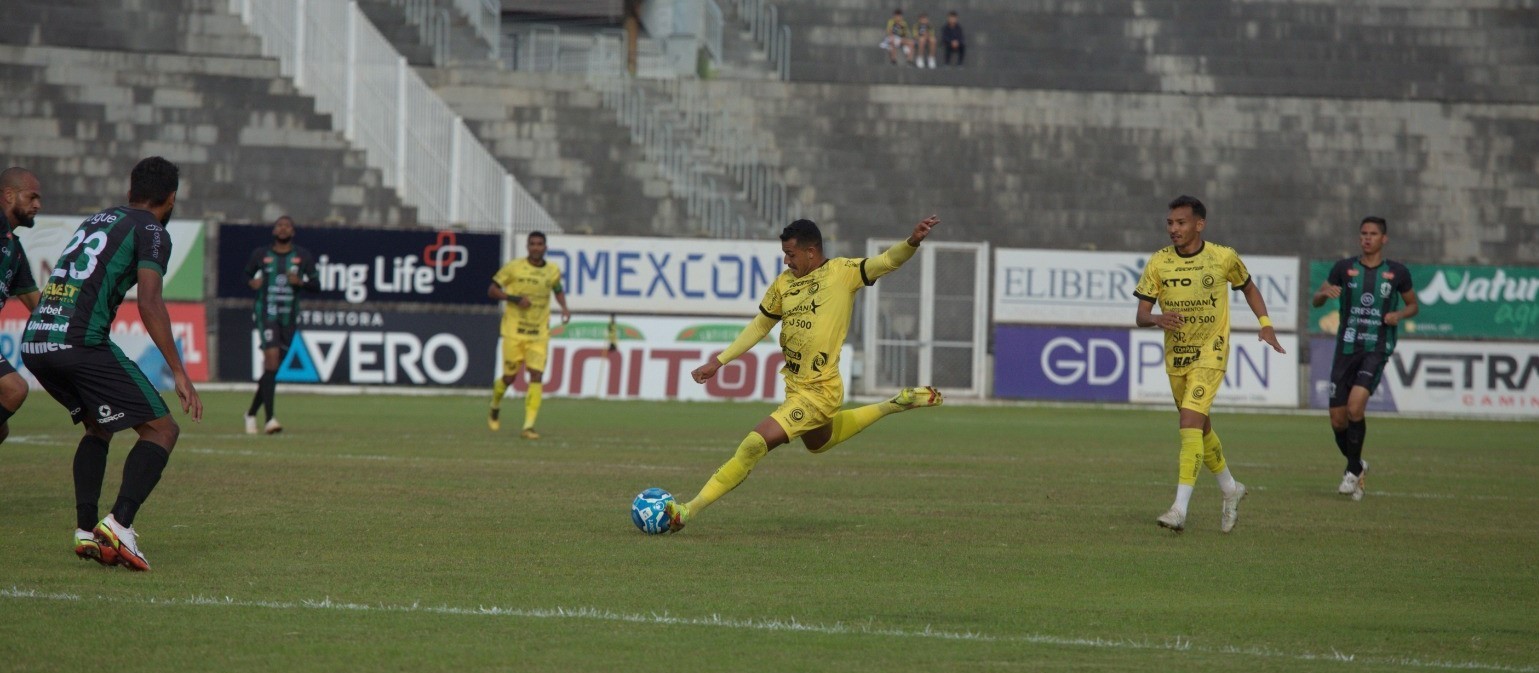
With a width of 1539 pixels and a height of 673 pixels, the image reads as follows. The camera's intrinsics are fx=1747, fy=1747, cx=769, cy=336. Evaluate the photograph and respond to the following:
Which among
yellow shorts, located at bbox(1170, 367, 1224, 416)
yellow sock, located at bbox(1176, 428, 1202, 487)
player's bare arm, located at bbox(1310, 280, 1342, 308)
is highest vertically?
player's bare arm, located at bbox(1310, 280, 1342, 308)

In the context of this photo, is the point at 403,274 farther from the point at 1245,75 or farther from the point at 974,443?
the point at 1245,75

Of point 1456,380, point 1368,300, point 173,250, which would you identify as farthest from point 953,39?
point 1368,300

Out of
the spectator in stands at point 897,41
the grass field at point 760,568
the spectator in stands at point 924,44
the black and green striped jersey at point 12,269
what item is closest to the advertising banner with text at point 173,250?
the grass field at point 760,568

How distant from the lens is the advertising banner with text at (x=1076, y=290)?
3108cm

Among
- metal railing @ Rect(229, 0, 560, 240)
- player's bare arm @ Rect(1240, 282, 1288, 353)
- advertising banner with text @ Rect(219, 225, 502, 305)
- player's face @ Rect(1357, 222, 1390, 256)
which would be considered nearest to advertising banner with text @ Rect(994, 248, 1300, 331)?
metal railing @ Rect(229, 0, 560, 240)

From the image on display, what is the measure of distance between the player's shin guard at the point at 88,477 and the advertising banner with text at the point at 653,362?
2034 centimetres

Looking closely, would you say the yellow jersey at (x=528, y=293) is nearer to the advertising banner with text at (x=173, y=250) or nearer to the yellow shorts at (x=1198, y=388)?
the yellow shorts at (x=1198, y=388)

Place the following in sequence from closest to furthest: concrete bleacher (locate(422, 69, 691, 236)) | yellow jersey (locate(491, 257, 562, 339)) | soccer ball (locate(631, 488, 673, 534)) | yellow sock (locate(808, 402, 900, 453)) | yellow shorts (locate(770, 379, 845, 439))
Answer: soccer ball (locate(631, 488, 673, 534)), yellow shorts (locate(770, 379, 845, 439)), yellow sock (locate(808, 402, 900, 453)), yellow jersey (locate(491, 257, 562, 339)), concrete bleacher (locate(422, 69, 691, 236))

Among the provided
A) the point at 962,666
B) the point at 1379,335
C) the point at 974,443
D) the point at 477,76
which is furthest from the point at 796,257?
the point at 477,76

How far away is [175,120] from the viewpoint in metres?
35.2

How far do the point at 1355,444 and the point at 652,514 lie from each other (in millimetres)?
7157

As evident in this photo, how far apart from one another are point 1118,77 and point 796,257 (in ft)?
102

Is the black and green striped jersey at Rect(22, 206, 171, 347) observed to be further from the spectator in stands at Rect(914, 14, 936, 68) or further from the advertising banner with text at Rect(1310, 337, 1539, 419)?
the spectator in stands at Rect(914, 14, 936, 68)

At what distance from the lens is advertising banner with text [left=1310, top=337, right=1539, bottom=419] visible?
30875 millimetres
